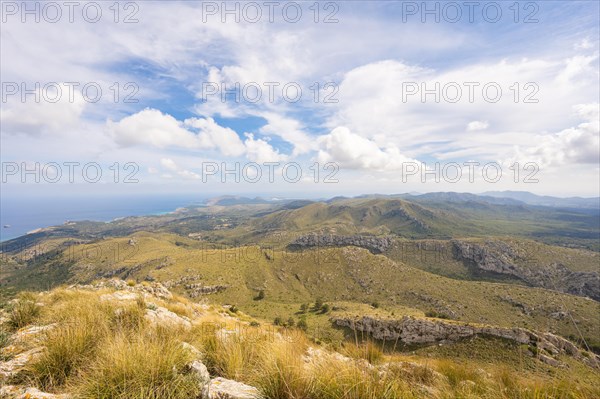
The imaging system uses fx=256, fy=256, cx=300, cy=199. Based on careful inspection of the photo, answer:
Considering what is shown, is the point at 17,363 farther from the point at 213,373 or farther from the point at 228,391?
the point at 228,391

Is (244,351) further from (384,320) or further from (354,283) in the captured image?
(354,283)

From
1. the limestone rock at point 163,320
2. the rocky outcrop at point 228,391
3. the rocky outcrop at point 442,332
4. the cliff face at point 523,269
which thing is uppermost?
the rocky outcrop at point 228,391

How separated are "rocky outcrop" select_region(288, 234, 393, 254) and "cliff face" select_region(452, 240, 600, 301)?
46237 mm

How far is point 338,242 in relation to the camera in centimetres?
19262

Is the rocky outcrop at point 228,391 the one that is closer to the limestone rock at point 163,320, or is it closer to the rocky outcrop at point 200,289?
the limestone rock at point 163,320

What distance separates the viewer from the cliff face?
114 metres

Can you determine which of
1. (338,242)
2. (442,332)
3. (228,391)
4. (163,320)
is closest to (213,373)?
(228,391)

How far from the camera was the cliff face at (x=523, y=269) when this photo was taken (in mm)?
113625

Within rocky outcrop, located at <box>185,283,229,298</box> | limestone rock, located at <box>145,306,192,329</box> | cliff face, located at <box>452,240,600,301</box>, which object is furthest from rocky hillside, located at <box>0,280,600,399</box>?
cliff face, located at <box>452,240,600,301</box>

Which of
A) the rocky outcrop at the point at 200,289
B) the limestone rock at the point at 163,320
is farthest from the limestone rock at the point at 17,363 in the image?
the rocky outcrop at the point at 200,289

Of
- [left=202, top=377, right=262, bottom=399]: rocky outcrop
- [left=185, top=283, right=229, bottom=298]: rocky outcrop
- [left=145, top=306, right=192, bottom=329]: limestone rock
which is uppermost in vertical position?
[left=202, top=377, right=262, bottom=399]: rocky outcrop

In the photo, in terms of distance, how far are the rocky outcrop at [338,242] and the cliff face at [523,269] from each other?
46237mm

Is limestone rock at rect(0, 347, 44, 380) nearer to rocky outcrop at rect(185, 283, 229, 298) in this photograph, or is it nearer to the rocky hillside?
the rocky hillside

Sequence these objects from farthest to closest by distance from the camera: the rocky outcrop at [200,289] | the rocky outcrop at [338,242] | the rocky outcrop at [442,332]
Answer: the rocky outcrop at [338,242]
the rocky outcrop at [200,289]
the rocky outcrop at [442,332]
